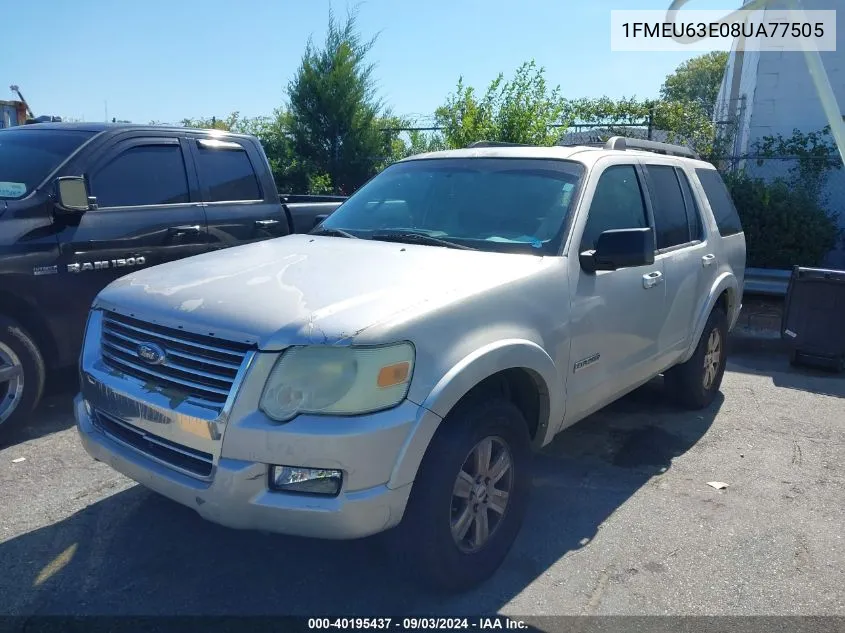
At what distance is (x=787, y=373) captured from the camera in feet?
22.9

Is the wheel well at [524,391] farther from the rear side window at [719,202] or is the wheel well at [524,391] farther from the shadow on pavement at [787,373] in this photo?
the shadow on pavement at [787,373]

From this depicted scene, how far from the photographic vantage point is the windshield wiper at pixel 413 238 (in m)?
3.69

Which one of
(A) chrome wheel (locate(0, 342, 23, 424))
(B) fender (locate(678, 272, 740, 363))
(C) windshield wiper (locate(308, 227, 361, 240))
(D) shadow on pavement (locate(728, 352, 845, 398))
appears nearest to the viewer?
(C) windshield wiper (locate(308, 227, 361, 240))

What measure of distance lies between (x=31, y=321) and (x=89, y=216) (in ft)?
2.68

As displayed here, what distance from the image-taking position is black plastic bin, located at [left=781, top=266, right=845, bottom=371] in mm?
6832

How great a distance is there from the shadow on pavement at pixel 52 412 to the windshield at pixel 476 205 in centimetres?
236

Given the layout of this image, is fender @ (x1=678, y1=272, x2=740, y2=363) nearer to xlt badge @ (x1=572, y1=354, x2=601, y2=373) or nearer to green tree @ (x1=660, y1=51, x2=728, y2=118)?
xlt badge @ (x1=572, y1=354, x2=601, y2=373)

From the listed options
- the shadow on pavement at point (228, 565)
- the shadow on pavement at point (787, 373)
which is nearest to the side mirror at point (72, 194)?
the shadow on pavement at point (228, 565)

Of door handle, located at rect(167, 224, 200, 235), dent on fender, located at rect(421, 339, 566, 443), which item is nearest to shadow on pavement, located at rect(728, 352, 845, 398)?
dent on fender, located at rect(421, 339, 566, 443)

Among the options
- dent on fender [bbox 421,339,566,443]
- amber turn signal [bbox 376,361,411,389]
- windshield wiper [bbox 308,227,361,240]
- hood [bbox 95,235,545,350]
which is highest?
windshield wiper [bbox 308,227,361,240]

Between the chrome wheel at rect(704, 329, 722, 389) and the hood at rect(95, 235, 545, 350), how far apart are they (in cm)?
266

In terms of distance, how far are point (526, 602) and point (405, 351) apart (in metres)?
1.27

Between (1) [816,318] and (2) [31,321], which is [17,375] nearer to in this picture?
(2) [31,321]

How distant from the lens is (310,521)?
2.56 metres
